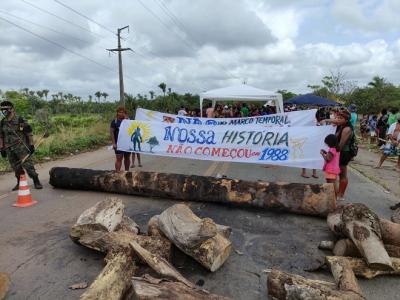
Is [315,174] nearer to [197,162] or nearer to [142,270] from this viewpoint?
[197,162]

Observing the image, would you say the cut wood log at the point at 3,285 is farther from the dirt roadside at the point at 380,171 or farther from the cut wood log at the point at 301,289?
the dirt roadside at the point at 380,171

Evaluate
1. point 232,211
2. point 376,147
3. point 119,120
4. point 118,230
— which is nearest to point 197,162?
point 119,120

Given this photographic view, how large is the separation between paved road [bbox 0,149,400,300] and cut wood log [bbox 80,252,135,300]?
16.5 inches

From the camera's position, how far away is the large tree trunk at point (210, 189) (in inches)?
224

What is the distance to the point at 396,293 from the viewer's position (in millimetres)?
3637

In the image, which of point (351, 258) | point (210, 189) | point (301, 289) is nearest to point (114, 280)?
point (301, 289)

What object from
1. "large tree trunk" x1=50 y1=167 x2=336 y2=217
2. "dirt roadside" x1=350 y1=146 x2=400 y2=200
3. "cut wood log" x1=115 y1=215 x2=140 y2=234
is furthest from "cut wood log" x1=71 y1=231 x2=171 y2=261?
"dirt roadside" x1=350 y1=146 x2=400 y2=200

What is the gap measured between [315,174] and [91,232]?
633cm

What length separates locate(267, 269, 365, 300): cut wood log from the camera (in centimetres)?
311

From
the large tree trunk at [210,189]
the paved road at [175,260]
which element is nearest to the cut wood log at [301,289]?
the paved road at [175,260]

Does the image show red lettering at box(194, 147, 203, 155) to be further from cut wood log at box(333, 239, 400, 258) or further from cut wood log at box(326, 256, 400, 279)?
cut wood log at box(326, 256, 400, 279)

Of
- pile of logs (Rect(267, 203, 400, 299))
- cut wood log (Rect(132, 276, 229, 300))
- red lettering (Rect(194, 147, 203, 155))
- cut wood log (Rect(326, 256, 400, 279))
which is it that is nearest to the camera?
cut wood log (Rect(132, 276, 229, 300))

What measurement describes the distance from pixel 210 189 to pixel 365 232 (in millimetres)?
2786

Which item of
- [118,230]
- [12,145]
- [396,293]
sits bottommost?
[396,293]
